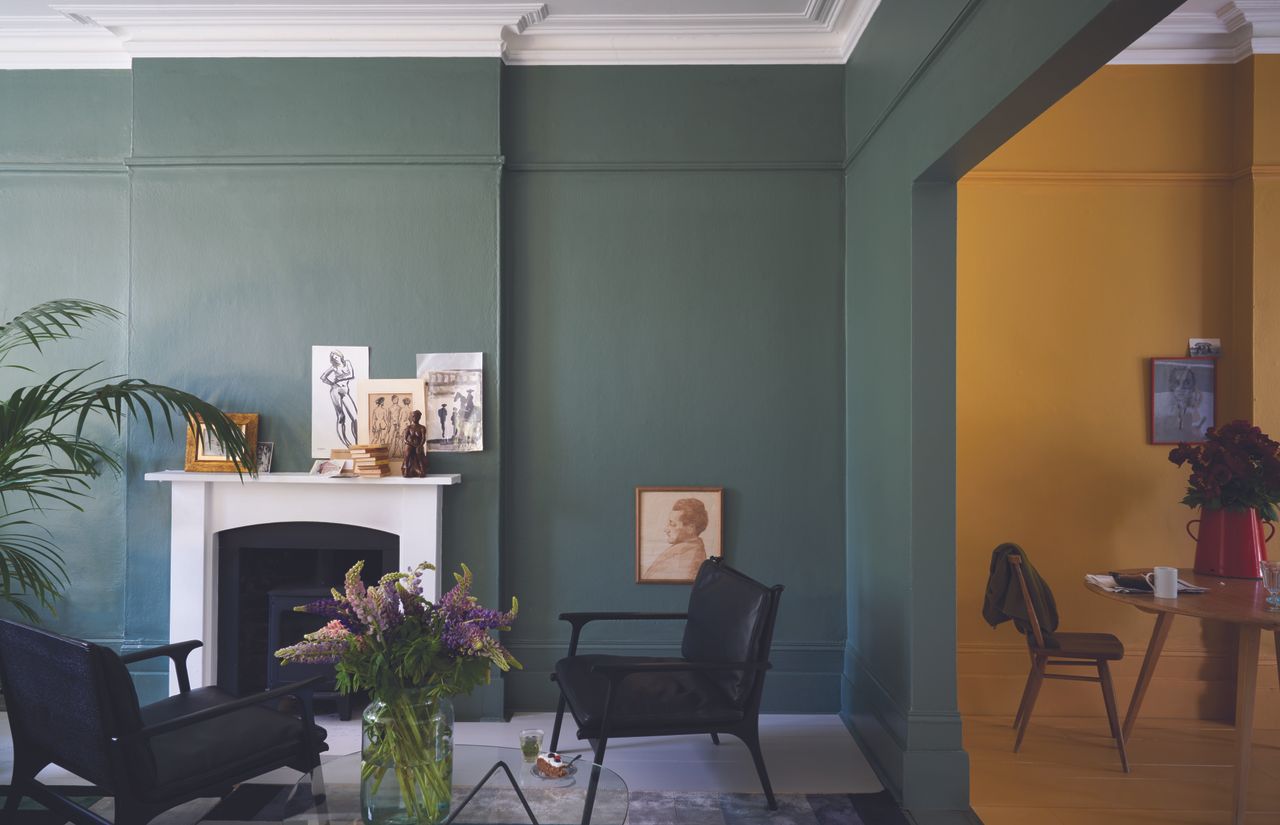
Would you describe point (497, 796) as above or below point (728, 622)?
below

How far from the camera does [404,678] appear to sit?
2.42m

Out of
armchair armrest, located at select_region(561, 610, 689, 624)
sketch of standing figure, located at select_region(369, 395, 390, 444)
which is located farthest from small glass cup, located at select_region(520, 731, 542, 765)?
sketch of standing figure, located at select_region(369, 395, 390, 444)

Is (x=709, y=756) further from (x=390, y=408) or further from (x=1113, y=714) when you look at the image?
(x=390, y=408)

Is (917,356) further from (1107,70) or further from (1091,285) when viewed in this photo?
(1107,70)

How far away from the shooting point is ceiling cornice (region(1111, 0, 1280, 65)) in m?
4.30

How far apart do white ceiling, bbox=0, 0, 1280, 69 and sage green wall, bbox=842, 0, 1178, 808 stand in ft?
1.80

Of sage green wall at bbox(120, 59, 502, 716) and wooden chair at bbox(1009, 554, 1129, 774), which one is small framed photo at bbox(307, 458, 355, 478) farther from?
wooden chair at bbox(1009, 554, 1129, 774)

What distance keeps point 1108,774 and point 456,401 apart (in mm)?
3650

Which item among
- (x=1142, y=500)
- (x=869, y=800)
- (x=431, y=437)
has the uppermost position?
(x=431, y=437)

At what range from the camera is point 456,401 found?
4.57 meters

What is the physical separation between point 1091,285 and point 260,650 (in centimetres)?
494

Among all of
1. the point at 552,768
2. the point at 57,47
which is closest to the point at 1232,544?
the point at 552,768

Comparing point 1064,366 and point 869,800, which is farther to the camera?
point 1064,366

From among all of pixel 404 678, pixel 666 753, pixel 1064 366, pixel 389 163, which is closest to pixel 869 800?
pixel 666 753
